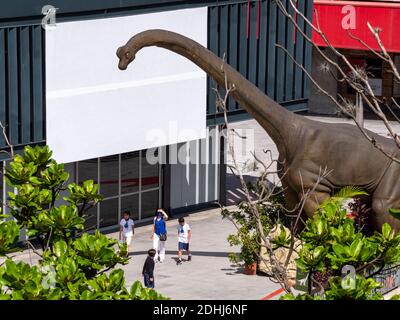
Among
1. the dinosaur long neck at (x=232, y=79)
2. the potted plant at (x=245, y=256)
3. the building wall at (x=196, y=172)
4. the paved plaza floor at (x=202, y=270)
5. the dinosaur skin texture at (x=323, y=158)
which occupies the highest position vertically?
the dinosaur long neck at (x=232, y=79)

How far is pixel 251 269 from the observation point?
28344mm

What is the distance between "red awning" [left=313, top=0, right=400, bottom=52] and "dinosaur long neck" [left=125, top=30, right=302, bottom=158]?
21.8m

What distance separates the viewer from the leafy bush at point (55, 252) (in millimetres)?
10672

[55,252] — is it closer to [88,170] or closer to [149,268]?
[149,268]

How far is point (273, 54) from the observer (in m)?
34.8

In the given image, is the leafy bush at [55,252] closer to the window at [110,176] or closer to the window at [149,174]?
the window at [110,176]

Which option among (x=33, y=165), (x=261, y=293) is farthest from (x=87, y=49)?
(x=33, y=165)

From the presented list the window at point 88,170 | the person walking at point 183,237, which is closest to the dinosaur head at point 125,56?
the person walking at point 183,237

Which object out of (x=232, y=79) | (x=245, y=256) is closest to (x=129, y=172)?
(x=245, y=256)

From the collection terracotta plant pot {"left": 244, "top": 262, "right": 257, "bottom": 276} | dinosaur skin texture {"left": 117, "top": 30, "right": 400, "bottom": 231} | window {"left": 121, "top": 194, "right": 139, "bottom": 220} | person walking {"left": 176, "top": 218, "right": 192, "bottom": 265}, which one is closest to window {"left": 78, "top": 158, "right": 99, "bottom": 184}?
window {"left": 121, "top": 194, "right": 139, "bottom": 220}

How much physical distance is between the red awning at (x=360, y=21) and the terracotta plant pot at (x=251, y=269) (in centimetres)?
1829

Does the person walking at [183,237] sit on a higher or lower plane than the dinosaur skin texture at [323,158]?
lower
